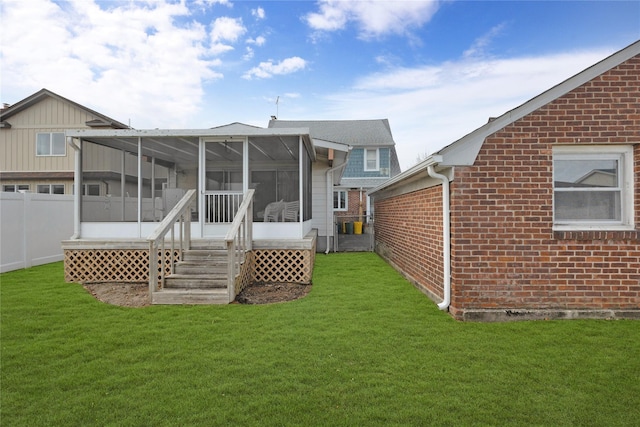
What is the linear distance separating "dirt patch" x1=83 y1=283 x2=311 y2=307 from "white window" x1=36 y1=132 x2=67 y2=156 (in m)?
13.9

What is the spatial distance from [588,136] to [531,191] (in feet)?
3.43

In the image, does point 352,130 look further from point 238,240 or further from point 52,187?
point 238,240

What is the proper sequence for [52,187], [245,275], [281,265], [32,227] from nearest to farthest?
[245,275]
[281,265]
[32,227]
[52,187]

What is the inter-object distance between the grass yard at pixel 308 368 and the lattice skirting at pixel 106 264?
180 cm

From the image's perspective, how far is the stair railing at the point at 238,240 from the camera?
18.3 ft

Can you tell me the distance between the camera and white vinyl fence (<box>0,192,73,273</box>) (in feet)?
27.6

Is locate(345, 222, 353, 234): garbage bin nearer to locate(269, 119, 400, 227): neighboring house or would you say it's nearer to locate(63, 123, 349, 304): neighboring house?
locate(269, 119, 400, 227): neighboring house

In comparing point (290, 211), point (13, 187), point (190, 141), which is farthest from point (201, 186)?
point (13, 187)

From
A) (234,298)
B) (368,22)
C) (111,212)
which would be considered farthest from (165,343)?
(368,22)

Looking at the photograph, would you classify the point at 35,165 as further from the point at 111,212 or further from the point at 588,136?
the point at 588,136

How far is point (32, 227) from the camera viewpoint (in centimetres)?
920

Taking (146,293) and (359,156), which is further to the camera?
(359,156)

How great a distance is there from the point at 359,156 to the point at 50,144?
16.1 meters

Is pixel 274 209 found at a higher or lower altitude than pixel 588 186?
lower
